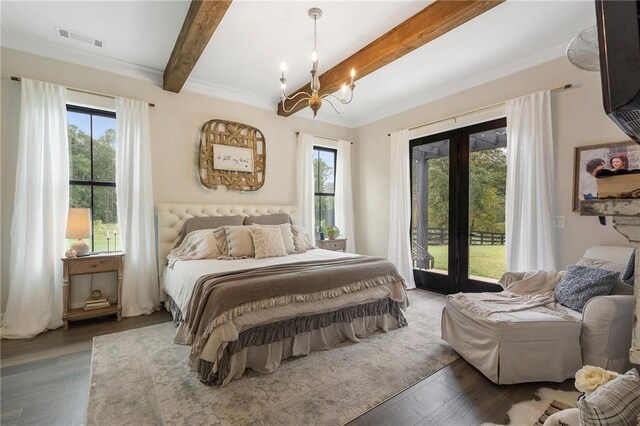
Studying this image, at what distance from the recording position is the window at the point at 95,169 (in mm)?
3254

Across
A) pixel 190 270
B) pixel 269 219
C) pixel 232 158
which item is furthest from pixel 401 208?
pixel 190 270

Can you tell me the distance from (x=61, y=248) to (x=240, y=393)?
101 inches

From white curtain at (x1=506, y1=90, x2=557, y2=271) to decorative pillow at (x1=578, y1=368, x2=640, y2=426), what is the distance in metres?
2.52

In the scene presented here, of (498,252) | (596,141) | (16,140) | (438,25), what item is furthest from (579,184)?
(16,140)

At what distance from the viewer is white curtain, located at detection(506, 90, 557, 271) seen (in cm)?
302

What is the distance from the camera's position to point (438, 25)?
7.68 ft

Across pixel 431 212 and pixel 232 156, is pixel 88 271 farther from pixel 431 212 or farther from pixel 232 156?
pixel 431 212

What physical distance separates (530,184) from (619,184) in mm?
2900

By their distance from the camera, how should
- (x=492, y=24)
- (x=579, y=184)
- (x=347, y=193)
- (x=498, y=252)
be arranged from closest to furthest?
1. (x=492, y=24)
2. (x=579, y=184)
3. (x=498, y=252)
4. (x=347, y=193)

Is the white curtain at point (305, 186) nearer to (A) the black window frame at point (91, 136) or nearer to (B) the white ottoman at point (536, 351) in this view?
(A) the black window frame at point (91, 136)

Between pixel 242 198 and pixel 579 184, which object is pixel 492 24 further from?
pixel 242 198

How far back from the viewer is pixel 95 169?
3342 millimetres

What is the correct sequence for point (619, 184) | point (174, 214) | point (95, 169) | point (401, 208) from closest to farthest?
1. point (619, 184)
2. point (95, 169)
3. point (174, 214)
4. point (401, 208)

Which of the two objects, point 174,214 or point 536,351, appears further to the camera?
point 174,214
